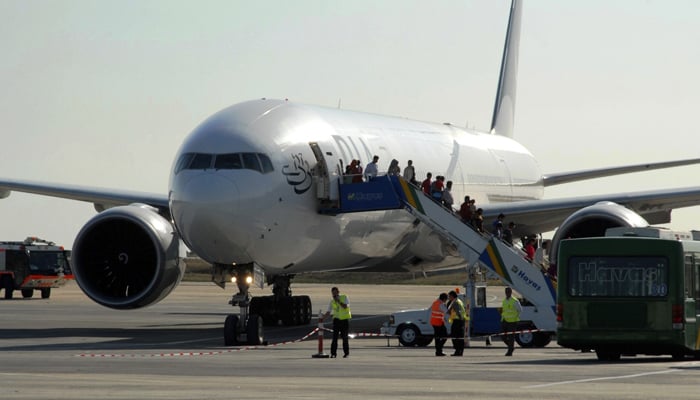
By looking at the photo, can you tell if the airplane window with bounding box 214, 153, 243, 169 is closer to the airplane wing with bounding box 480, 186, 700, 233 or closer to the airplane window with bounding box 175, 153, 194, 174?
the airplane window with bounding box 175, 153, 194, 174

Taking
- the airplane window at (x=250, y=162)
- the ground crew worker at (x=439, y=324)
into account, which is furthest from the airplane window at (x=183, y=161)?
the ground crew worker at (x=439, y=324)

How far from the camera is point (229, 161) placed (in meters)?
29.8

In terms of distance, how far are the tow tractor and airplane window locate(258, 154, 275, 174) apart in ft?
104

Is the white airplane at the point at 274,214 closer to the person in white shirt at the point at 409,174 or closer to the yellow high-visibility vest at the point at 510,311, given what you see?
the person in white shirt at the point at 409,174

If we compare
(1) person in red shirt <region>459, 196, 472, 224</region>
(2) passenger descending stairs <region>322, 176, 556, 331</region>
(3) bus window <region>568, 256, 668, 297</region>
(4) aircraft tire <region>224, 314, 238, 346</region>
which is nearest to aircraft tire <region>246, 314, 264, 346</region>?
(4) aircraft tire <region>224, 314, 238, 346</region>

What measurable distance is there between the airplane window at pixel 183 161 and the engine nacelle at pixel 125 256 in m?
2.27

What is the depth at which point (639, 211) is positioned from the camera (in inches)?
1495

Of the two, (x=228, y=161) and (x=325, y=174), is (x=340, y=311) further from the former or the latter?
(x=325, y=174)

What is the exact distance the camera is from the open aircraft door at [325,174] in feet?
103

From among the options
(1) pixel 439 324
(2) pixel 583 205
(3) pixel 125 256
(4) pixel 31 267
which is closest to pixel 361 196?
(3) pixel 125 256

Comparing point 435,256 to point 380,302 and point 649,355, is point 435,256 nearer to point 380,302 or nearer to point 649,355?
point 649,355

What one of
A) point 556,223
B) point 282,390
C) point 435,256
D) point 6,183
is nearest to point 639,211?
point 556,223

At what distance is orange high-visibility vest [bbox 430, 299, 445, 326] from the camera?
27.2 m

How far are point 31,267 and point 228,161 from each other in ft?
107
